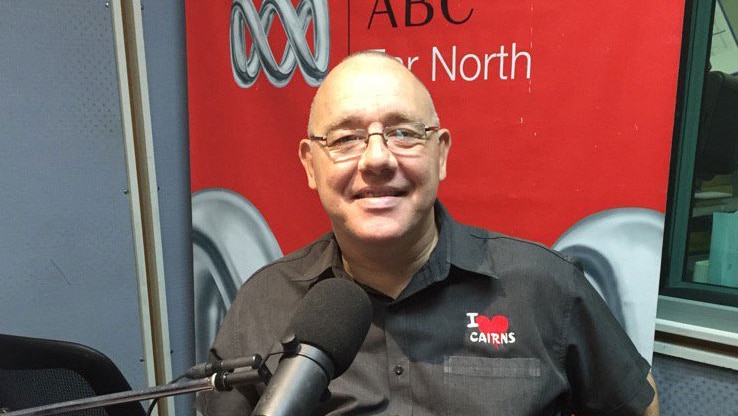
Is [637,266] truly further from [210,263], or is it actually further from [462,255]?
[210,263]

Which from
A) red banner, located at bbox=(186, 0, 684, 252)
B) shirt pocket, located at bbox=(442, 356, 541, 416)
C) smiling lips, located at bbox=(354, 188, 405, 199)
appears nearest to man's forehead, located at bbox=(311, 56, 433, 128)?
smiling lips, located at bbox=(354, 188, 405, 199)

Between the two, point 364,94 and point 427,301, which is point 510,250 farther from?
point 364,94

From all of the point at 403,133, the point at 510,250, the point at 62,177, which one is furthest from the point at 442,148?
the point at 62,177

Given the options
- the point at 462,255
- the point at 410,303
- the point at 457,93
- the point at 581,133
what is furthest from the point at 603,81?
the point at 410,303

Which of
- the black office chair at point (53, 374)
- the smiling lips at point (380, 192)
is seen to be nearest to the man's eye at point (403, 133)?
the smiling lips at point (380, 192)

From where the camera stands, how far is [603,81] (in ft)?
4.26

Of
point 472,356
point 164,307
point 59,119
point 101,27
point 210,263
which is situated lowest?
point 164,307

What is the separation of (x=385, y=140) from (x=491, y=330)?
0.43m

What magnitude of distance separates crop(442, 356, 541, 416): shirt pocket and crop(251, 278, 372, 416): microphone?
0.45 metres

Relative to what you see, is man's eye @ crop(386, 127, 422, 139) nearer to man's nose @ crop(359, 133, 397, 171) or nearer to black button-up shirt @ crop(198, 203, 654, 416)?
man's nose @ crop(359, 133, 397, 171)

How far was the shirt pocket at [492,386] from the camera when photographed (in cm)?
107

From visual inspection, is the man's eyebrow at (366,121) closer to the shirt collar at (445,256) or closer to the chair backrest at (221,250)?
the shirt collar at (445,256)

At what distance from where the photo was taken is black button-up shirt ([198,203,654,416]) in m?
1.09

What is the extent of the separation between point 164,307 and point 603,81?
1736 millimetres
